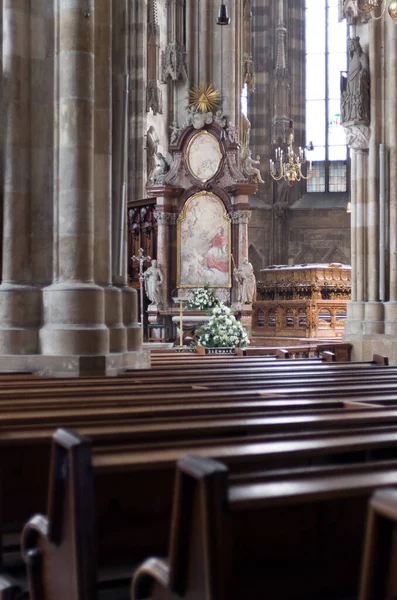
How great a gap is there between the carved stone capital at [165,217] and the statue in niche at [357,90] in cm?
488

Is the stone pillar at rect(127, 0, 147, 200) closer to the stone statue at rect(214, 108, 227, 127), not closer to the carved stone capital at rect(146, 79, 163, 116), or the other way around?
the carved stone capital at rect(146, 79, 163, 116)

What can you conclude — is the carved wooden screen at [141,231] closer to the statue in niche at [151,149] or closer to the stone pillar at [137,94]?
the stone pillar at [137,94]

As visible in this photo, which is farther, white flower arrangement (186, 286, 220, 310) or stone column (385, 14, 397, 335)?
white flower arrangement (186, 286, 220, 310)

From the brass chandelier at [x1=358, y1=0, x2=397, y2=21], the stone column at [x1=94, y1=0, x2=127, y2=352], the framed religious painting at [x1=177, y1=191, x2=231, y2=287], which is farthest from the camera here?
the framed religious painting at [x1=177, y1=191, x2=231, y2=287]

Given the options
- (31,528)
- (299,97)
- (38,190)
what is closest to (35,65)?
(38,190)

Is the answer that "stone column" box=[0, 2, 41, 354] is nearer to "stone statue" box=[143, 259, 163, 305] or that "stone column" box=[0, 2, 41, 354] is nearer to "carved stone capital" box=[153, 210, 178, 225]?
"stone statue" box=[143, 259, 163, 305]

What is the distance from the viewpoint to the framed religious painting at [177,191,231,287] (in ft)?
49.0

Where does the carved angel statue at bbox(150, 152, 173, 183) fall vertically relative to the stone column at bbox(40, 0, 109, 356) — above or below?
above

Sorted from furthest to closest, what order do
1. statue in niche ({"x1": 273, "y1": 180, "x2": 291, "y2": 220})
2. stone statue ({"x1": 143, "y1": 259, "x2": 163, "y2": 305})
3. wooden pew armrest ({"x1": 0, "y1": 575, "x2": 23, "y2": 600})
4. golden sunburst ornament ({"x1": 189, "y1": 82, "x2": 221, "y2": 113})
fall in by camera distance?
1. statue in niche ({"x1": 273, "y1": 180, "x2": 291, "y2": 220})
2. golden sunburst ornament ({"x1": 189, "y1": 82, "x2": 221, "y2": 113})
3. stone statue ({"x1": 143, "y1": 259, "x2": 163, "y2": 305})
4. wooden pew armrest ({"x1": 0, "y1": 575, "x2": 23, "y2": 600})

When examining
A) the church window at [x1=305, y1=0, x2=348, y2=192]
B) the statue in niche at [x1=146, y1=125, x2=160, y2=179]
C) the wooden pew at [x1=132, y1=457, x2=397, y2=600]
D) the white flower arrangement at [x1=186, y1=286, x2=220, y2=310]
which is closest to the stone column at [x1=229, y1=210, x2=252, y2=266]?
the white flower arrangement at [x1=186, y1=286, x2=220, y2=310]

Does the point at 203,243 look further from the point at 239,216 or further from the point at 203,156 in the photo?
the point at 203,156

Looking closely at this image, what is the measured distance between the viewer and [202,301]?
1423 cm

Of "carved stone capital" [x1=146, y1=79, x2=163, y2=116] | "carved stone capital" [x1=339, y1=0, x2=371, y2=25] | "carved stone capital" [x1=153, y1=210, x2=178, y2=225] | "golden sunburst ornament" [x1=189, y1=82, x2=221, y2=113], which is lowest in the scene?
"carved stone capital" [x1=153, y1=210, x2=178, y2=225]

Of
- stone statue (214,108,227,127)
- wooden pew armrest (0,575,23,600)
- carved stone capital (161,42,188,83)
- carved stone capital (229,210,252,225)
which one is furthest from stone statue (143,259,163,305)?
wooden pew armrest (0,575,23,600)
